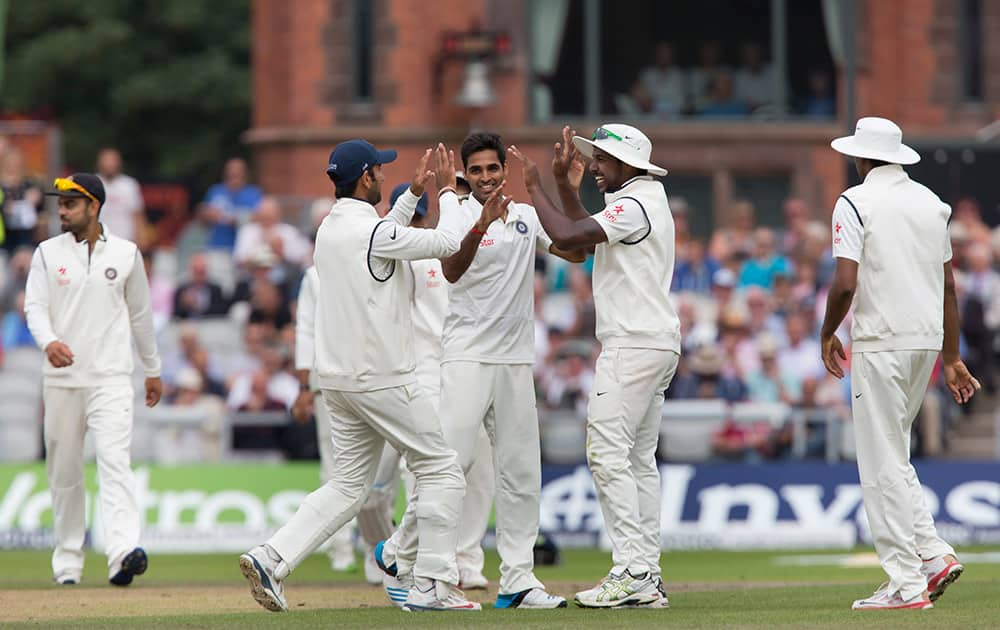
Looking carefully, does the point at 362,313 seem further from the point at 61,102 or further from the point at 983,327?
the point at 61,102

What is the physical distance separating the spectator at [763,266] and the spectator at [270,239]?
4.78 m

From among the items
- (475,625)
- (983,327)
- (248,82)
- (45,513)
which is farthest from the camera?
(248,82)

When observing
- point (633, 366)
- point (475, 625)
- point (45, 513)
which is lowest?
point (45, 513)

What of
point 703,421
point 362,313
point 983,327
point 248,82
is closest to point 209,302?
point 703,421

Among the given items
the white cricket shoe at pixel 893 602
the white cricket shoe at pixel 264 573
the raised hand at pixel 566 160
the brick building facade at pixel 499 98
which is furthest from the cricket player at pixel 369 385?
the brick building facade at pixel 499 98

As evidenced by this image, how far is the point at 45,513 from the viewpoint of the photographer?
17609 mm

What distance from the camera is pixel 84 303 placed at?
42.7 feet

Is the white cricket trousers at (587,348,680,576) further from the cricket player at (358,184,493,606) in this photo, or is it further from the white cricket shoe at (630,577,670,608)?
the cricket player at (358,184,493,606)

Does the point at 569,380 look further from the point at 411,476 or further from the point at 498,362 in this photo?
the point at 498,362

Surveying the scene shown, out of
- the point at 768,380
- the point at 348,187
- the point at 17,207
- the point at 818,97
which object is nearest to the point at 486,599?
the point at 348,187

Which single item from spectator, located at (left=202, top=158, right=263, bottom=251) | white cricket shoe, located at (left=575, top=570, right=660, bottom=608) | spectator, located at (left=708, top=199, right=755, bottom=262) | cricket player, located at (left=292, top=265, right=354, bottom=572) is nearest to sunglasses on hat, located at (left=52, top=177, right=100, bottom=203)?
cricket player, located at (left=292, top=265, right=354, bottom=572)

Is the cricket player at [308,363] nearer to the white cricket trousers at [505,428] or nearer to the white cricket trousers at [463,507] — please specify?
the white cricket trousers at [463,507]

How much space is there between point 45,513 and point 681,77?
1239cm

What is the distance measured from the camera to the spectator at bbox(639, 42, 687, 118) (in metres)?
27.0
